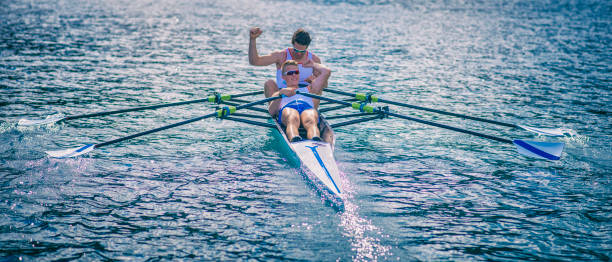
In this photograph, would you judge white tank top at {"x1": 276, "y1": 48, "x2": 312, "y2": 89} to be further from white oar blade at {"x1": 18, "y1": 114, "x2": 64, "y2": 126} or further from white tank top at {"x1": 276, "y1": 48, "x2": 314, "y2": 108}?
white oar blade at {"x1": 18, "y1": 114, "x2": 64, "y2": 126}

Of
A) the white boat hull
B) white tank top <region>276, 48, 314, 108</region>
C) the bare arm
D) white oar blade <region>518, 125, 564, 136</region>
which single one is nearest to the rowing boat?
the white boat hull

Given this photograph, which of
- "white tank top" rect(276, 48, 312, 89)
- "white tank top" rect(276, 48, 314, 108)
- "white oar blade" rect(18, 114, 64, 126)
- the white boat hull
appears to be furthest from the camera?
"white oar blade" rect(18, 114, 64, 126)

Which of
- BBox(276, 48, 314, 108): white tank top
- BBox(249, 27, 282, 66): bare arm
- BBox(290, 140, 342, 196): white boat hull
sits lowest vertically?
BBox(290, 140, 342, 196): white boat hull

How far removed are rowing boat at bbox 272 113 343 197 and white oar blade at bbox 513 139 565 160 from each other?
3.61 meters

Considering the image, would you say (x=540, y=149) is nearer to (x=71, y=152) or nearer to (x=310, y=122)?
(x=310, y=122)

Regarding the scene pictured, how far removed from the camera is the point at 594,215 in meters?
7.31

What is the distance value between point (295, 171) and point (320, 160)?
88 cm

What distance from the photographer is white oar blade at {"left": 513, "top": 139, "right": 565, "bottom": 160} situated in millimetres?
8945

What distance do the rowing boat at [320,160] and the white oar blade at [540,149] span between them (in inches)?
142

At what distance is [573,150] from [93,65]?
16.8 m

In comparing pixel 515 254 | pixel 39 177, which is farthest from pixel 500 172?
pixel 39 177

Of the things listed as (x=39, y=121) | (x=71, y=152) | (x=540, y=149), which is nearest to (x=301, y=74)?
(x=71, y=152)

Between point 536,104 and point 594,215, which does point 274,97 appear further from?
point 536,104

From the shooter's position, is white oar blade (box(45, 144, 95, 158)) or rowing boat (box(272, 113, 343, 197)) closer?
→ rowing boat (box(272, 113, 343, 197))
